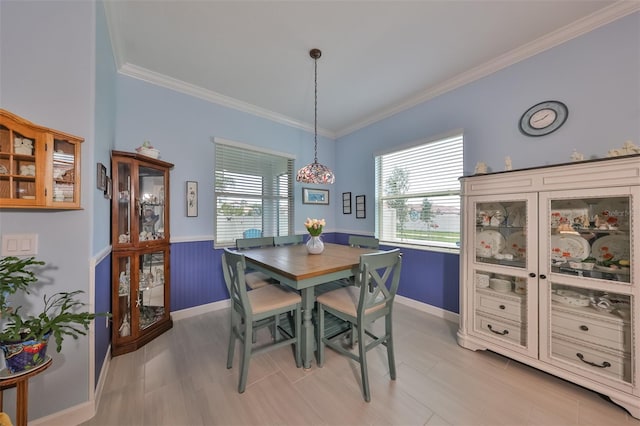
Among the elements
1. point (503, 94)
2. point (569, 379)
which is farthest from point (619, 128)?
point (569, 379)

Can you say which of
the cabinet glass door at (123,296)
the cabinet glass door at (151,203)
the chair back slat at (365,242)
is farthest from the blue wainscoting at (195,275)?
the chair back slat at (365,242)

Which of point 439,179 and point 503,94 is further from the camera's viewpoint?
point 439,179

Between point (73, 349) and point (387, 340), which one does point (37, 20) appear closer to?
point (73, 349)

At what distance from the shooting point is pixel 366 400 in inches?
59.3

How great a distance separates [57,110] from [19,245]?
0.78 m

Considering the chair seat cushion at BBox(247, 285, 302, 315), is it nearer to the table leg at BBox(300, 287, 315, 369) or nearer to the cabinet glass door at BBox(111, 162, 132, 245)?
the table leg at BBox(300, 287, 315, 369)

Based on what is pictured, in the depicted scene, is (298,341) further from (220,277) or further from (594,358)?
(594,358)

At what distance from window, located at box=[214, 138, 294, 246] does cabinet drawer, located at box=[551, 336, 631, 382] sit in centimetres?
317

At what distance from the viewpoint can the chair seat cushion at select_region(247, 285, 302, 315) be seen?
173 centimetres

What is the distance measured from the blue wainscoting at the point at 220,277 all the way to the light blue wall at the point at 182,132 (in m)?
0.22

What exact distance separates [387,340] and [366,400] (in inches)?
16.1

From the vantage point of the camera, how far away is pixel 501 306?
1979 millimetres

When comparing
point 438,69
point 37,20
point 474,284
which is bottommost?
point 474,284

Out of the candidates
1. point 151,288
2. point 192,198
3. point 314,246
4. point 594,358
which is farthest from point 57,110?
point 594,358
